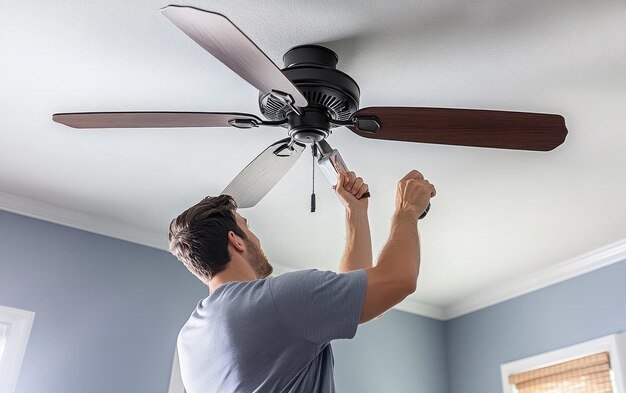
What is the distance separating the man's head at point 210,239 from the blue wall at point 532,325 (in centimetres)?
205

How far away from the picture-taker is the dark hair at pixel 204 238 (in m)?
1.54

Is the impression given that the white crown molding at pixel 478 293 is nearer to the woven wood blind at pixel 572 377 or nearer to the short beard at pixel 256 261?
the woven wood blind at pixel 572 377

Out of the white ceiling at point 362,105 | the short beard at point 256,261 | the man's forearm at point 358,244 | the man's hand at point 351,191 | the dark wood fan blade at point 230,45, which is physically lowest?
the short beard at point 256,261

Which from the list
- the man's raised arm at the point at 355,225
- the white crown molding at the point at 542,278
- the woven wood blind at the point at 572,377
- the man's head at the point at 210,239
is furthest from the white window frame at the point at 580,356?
the man's head at the point at 210,239

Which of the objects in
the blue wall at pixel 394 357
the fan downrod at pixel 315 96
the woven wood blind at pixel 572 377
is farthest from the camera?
the blue wall at pixel 394 357

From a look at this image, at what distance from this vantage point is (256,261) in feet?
5.37

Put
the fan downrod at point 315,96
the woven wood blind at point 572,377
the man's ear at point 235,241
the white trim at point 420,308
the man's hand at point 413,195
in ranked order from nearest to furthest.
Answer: the man's hand at point 413,195 → the man's ear at point 235,241 → the fan downrod at point 315,96 → the woven wood blind at point 572,377 → the white trim at point 420,308

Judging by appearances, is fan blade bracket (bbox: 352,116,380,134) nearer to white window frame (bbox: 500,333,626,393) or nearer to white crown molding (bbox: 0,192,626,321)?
white crown molding (bbox: 0,192,626,321)

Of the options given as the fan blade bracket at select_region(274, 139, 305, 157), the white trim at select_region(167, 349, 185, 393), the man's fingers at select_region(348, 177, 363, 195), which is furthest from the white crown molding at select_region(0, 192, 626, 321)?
the man's fingers at select_region(348, 177, 363, 195)

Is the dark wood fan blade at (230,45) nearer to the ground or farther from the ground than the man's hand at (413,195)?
farther from the ground

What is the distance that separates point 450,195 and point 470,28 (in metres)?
0.95

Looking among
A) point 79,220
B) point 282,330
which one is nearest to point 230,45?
point 282,330

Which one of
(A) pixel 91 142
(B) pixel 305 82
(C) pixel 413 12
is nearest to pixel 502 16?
(C) pixel 413 12

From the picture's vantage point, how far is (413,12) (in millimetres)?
1830
